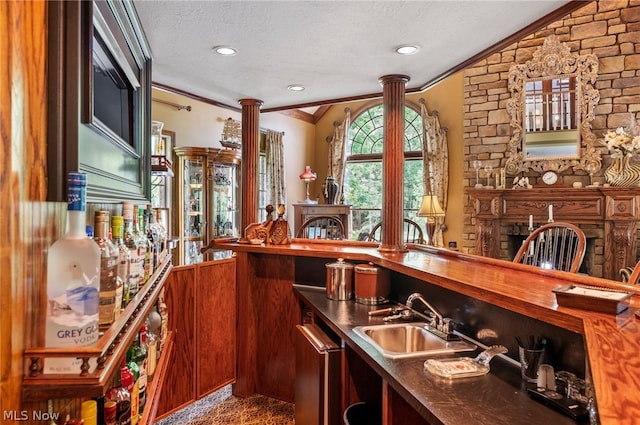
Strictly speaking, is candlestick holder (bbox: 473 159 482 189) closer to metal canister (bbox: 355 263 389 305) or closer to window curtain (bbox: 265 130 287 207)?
window curtain (bbox: 265 130 287 207)

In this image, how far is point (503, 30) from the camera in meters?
1.93

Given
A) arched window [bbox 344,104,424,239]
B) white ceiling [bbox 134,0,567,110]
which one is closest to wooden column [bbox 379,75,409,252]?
white ceiling [bbox 134,0,567,110]

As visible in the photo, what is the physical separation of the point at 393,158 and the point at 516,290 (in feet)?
4.79

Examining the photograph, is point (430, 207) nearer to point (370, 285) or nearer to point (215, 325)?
point (370, 285)

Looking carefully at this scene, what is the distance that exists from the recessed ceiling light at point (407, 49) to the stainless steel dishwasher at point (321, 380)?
1588mm

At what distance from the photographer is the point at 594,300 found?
3.42 feet

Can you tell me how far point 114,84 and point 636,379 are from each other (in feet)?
5.17

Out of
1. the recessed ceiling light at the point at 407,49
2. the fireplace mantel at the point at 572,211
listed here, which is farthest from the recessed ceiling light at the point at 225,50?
the fireplace mantel at the point at 572,211

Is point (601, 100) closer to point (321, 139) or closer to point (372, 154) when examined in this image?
point (372, 154)

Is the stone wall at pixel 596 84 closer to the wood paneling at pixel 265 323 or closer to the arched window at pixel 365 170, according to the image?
the arched window at pixel 365 170

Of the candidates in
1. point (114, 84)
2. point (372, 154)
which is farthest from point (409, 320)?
point (372, 154)

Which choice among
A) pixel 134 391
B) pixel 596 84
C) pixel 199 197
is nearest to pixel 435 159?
pixel 596 84

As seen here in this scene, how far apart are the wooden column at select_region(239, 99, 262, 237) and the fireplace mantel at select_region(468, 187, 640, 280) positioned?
144 inches

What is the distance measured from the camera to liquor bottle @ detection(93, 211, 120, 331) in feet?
2.73
